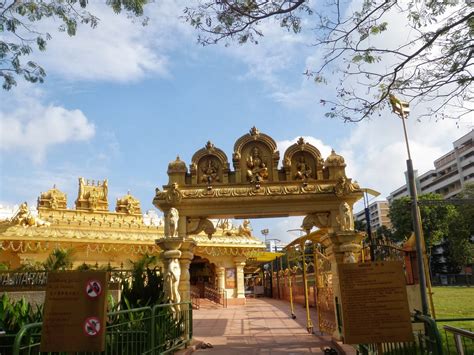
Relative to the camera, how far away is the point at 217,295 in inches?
784

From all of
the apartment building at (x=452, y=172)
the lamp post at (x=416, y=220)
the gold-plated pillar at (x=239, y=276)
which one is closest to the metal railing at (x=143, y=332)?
the lamp post at (x=416, y=220)

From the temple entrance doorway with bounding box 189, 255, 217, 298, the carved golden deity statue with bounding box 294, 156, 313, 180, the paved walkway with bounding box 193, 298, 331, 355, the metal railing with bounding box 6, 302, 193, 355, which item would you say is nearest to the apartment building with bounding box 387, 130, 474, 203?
the temple entrance doorway with bounding box 189, 255, 217, 298

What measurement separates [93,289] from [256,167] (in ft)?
19.0

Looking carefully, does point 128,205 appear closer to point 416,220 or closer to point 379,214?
point 416,220

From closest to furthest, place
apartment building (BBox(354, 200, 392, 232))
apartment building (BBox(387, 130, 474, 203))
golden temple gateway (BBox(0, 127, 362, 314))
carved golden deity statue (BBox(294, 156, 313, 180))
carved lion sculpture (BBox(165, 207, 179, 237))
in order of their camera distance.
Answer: golden temple gateway (BBox(0, 127, 362, 314)) < carved lion sculpture (BBox(165, 207, 179, 237)) < carved golden deity statue (BBox(294, 156, 313, 180)) < apartment building (BBox(387, 130, 474, 203)) < apartment building (BBox(354, 200, 392, 232))

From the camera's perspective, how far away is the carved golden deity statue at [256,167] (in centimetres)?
902

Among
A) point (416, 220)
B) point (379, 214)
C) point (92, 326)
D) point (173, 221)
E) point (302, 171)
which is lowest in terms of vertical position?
point (92, 326)

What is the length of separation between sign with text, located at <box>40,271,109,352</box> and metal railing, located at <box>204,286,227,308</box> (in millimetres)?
16144

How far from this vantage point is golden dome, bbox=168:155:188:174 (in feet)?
29.9

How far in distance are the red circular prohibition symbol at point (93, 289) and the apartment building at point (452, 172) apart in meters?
55.4

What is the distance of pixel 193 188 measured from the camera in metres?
8.99

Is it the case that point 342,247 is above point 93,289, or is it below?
above

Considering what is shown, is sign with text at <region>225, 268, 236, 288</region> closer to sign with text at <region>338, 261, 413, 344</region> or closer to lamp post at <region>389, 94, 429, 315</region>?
lamp post at <region>389, 94, 429, 315</region>

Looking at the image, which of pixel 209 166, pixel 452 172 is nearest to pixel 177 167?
pixel 209 166
